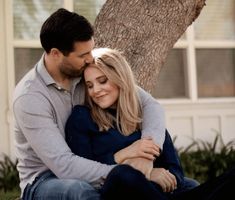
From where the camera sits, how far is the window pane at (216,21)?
8789mm

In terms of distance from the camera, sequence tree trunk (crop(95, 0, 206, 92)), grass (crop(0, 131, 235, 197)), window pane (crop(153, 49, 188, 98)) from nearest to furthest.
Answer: tree trunk (crop(95, 0, 206, 92)) < grass (crop(0, 131, 235, 197)) < window pane (crop(153, 49, 188, 98))

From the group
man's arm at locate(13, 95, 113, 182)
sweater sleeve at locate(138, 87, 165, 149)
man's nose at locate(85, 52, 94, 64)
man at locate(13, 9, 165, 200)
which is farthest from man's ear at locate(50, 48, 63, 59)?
sweater sleeve at locate(138, 87, 165, 149)

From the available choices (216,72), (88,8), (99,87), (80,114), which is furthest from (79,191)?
(216,72)

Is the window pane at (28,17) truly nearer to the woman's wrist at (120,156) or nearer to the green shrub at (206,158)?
the green shrub at (206,158)

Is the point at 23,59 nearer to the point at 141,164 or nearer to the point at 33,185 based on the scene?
the point at 33,185

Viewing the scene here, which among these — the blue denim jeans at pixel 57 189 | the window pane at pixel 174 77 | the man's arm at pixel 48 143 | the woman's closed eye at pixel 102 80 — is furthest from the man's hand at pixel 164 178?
the window pane at pixel 174 77

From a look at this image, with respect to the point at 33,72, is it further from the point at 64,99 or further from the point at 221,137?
the point at 221,137

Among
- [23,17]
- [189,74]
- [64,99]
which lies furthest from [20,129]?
[189,74]

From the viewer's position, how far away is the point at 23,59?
7.97m

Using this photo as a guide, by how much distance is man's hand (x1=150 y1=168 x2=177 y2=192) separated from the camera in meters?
3.65

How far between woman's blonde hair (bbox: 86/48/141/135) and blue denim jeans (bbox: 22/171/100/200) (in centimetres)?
38

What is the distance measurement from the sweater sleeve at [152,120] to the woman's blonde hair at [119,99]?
6cm

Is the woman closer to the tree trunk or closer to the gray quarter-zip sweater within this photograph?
Result: the gray quarter-zip sweater

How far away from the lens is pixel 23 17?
313 inches
